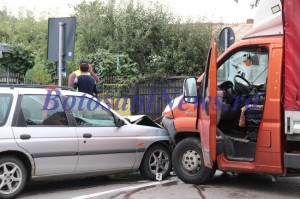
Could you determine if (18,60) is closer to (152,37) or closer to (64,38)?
(152,37)

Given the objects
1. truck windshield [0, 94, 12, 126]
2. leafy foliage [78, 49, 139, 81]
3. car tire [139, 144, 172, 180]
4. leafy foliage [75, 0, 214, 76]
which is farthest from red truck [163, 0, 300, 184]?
leafy foliage [75, 0, 214, 76]

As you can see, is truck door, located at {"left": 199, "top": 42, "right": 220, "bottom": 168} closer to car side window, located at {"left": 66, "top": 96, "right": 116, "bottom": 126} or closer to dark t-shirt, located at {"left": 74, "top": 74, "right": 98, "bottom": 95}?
car side window, located at {"left": 66, "top": 96, "right": 116, "bottom": 126}

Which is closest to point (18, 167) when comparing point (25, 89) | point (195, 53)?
point (25, 89)

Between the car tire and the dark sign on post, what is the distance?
258cm

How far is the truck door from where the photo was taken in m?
6.56

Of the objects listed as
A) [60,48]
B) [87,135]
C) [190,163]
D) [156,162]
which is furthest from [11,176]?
[60,48]

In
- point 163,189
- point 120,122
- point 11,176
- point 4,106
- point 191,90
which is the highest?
point 191,90

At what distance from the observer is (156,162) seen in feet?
25.8

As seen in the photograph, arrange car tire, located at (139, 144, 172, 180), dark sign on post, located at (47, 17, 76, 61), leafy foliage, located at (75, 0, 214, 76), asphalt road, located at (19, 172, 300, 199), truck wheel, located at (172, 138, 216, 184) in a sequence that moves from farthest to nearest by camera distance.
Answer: leafy foliage, located at (75, 0, 214, 76) < dark sign on post, located at (47, 17, 76, 61) < car tire, located at (139, 144, 172, 180) < truck wheel, located at (172, 138, 216, 184) < asphalt road, located at (19, 172, 300, 199)

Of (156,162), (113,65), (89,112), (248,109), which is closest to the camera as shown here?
(248,109)

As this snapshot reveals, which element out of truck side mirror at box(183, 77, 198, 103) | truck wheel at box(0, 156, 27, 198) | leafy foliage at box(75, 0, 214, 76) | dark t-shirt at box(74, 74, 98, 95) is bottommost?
truck wheel at box(0, 156, 27, 198)

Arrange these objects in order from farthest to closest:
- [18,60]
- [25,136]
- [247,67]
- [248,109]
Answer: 1. [18,60]
2. [247,67]
3. [248,109]
4. [25,136]

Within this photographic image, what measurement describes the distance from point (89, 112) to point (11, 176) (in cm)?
159

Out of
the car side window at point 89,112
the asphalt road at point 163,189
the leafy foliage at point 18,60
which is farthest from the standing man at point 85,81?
the leafy foliage at point 18,60
